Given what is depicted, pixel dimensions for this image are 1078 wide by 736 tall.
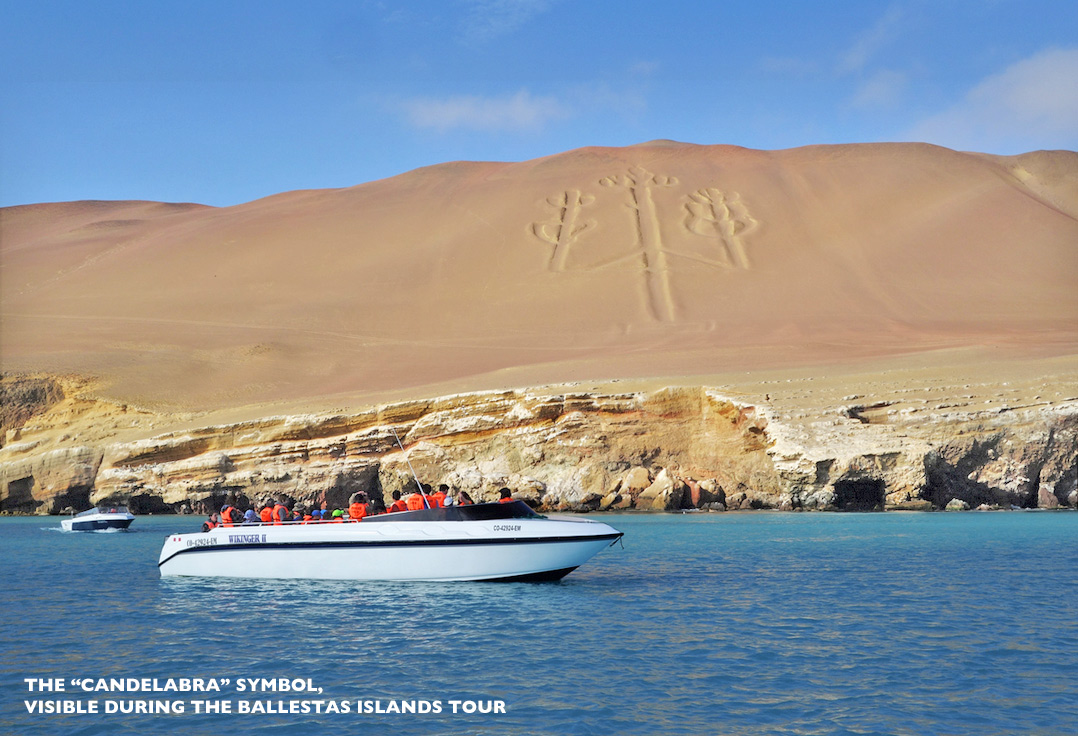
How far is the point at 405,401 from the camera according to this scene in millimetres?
41438

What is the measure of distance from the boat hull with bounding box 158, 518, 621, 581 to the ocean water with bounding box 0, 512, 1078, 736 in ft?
1.07

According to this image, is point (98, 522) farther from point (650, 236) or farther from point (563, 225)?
point (563, 225)

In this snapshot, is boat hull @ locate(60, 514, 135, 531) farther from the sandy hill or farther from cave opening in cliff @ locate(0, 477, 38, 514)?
the sandy hill

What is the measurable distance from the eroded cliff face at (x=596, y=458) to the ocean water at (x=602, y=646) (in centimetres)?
1357

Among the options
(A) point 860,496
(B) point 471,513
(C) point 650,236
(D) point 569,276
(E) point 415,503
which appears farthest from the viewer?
(C) point 650,236

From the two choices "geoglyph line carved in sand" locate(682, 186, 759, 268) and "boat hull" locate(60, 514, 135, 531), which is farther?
"geoglyph line carved in sand" locate(682, 186, 759, 268)

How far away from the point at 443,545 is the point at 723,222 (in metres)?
66.4

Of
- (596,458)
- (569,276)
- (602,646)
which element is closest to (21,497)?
(596,458)

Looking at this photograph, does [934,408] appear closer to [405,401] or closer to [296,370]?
[405,401]

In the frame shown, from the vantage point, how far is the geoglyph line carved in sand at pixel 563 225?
248 feet

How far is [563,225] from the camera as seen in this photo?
8094cm

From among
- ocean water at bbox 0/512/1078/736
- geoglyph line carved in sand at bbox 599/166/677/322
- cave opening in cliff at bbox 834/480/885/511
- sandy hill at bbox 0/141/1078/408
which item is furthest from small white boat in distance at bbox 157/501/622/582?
geoglyph line carved in sand at bbox 599/166/677/322

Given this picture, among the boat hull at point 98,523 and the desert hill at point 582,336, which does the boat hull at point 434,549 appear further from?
the desert hill at point 582,336

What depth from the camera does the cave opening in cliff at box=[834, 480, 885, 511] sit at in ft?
114
